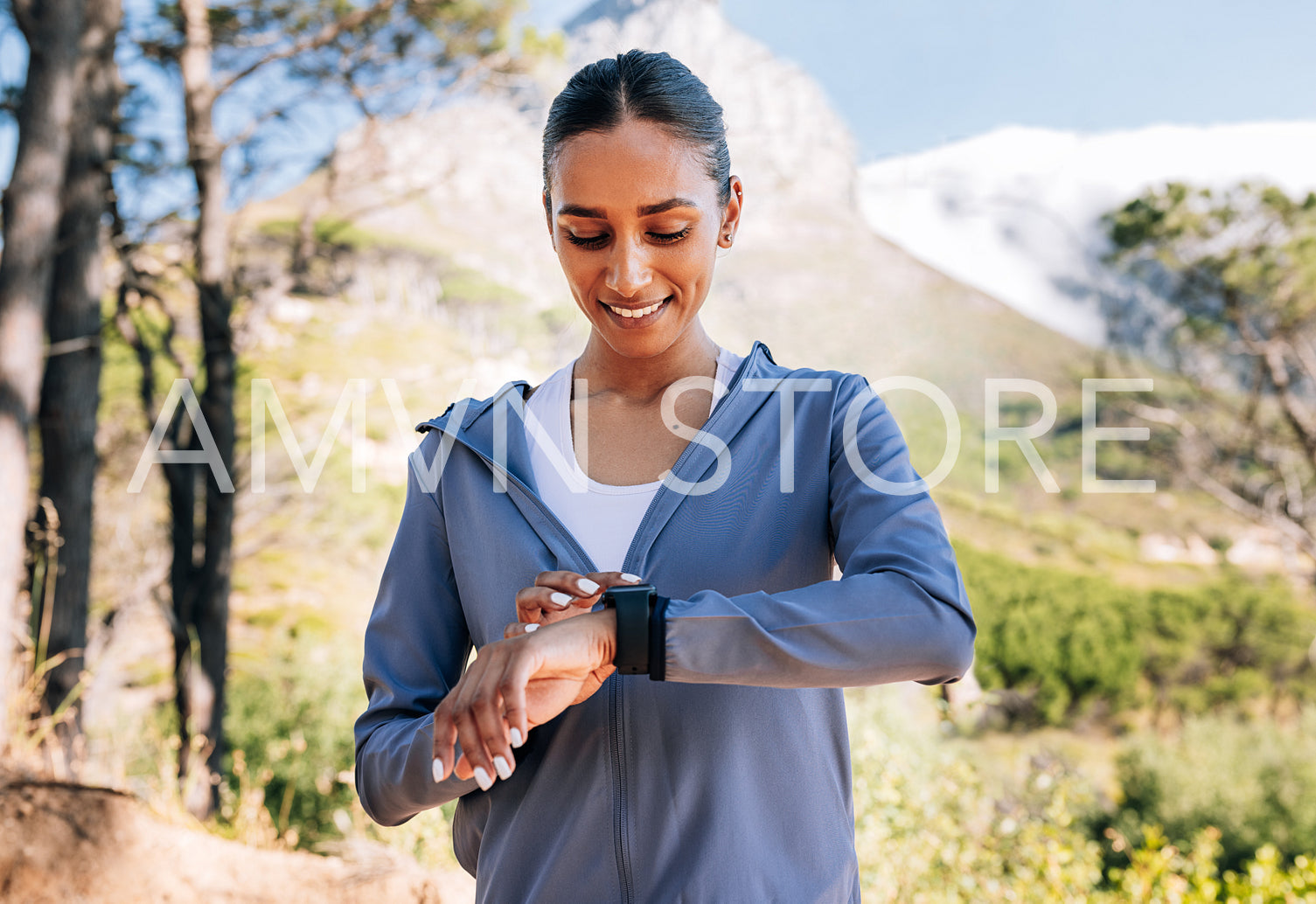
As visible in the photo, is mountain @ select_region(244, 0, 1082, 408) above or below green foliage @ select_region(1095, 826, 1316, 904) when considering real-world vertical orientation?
above

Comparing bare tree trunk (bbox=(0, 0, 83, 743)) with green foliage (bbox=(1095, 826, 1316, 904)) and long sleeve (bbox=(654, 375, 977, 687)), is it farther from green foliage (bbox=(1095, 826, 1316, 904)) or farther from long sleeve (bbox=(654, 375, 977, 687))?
green foliage (bbox=(1095, 826, 1316, 904))

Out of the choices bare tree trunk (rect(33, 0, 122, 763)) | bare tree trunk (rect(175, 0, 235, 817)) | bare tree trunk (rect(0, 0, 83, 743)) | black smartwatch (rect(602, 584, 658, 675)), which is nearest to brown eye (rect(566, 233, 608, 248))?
black smartwatch (rect(602, 584, 658, 675))

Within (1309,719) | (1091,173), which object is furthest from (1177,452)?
(1091,173)

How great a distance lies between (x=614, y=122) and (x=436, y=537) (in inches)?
17.5

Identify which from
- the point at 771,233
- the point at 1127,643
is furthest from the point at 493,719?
the point at 1127,643

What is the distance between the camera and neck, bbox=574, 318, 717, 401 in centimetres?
107

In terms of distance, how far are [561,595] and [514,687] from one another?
0.32 feet

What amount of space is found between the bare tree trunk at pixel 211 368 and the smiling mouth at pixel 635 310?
15.5 ft

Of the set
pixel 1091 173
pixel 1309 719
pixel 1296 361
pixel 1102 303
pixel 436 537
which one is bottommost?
pixel 1309 719

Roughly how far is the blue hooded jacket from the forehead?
0.21 metres

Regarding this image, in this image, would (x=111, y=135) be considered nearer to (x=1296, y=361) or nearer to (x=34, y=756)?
(x=34, y=756)

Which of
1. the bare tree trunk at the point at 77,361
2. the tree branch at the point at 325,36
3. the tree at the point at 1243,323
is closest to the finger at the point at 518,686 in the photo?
the bare tree trunk at the point at 77,361

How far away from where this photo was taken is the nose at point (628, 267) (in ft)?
3.02

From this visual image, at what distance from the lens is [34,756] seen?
3.30 metres
